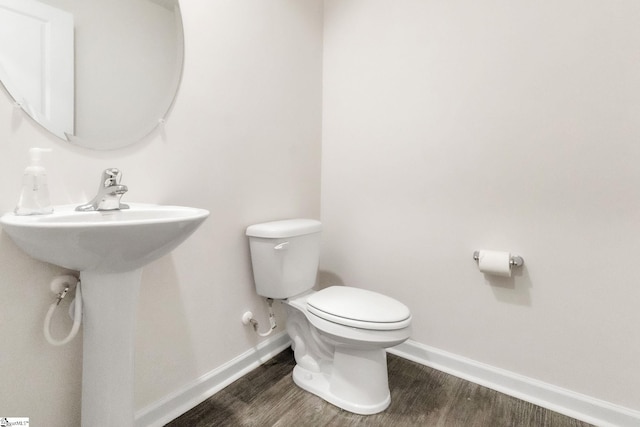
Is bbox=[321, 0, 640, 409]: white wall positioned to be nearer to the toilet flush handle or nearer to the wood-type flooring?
the wood-type flooring

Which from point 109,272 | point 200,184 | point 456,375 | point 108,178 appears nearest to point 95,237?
point 109,272

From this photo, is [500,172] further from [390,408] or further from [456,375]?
[390,408]

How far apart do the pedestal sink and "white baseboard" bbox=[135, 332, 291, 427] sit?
0.93ft

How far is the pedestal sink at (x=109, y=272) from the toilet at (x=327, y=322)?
602 mm

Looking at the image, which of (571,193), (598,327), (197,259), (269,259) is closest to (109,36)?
(197,259)

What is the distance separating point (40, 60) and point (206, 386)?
1.32 metres

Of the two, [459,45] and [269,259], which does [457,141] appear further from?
[269,259]

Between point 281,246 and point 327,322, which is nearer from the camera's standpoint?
point 327,322

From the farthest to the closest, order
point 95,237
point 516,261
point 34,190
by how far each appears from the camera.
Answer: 1. point 516,261
2. point 34,190
3. point 95,237

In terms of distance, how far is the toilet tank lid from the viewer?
1427 millimetres

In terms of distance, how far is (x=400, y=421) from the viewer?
1.25 metres

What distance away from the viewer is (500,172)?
142 centimetres

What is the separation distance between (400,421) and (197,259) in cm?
105

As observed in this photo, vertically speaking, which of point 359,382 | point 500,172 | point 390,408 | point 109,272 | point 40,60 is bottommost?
point 390,408
